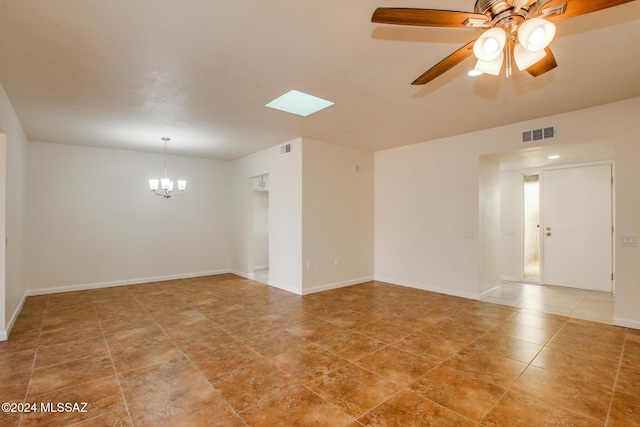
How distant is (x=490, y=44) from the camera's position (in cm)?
163

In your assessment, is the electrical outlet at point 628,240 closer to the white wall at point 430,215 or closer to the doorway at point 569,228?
the white wall at point 430,215

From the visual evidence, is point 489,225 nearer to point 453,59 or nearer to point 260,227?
point 453,59

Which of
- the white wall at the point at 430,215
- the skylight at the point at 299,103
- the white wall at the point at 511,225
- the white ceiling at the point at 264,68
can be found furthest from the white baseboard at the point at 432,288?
the skylight at the point at 299,103

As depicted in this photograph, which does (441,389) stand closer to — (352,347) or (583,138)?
(352,347)

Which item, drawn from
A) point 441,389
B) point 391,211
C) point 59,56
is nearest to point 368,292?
point 391,211

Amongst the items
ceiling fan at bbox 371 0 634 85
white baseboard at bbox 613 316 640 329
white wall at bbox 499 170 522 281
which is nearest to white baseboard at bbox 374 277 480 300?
white baseboard at bbox 613 316 640 329

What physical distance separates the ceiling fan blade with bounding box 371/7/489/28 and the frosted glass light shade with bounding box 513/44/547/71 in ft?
1.23

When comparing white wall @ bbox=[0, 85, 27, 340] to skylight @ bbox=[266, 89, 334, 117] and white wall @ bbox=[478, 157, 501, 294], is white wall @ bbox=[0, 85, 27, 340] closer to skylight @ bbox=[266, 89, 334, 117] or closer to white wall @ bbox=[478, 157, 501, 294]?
skylight @ bbox=[266, 89, 334, 117]

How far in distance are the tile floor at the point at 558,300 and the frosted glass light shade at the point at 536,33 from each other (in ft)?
12.7

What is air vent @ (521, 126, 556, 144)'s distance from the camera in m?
3.99

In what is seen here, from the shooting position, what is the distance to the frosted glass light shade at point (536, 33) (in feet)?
4.97

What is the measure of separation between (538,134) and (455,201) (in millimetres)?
1463

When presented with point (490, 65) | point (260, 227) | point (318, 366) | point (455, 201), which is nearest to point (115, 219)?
point (260, 227)

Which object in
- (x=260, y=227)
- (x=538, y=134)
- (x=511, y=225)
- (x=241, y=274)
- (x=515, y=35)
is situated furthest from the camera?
(x=260, y=227)
